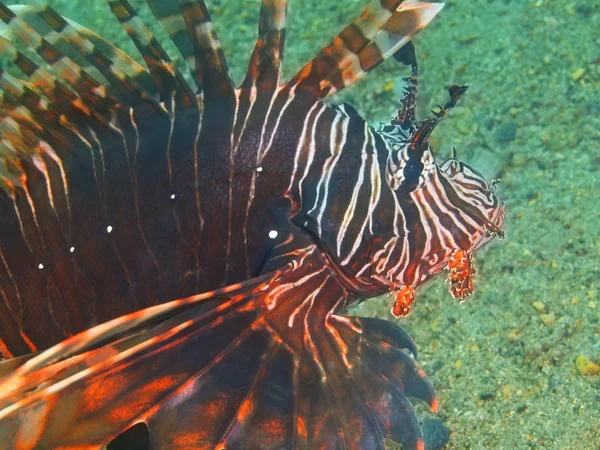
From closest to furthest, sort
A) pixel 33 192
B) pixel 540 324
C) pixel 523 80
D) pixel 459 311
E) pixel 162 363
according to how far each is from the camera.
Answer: pixel 162 363
pixel 33 192
pixel 540 324
pixel 459 311
pixel 523 80

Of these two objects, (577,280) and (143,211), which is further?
(577,280)

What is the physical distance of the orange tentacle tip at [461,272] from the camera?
2803 millimetres

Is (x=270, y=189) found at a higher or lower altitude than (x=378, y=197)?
higher

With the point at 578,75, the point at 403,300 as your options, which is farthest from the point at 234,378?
the point at 578,75

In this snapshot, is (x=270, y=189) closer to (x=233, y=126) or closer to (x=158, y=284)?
(x=233, y=126)

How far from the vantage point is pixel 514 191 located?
4812mm

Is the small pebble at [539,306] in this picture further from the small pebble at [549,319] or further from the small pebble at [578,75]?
the small pebble at [578,75]

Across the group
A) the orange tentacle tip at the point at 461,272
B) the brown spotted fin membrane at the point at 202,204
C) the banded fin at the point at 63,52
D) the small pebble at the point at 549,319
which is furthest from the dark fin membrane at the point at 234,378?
the small pebble at the point at 549,319

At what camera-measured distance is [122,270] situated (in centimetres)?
273

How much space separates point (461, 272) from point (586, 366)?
4.14 feet

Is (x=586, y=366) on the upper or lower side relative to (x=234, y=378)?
lower

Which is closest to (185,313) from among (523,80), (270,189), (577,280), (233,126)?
(270,189)

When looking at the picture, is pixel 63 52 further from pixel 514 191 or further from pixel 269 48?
pixel 514 191

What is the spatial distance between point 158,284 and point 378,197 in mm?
1109
